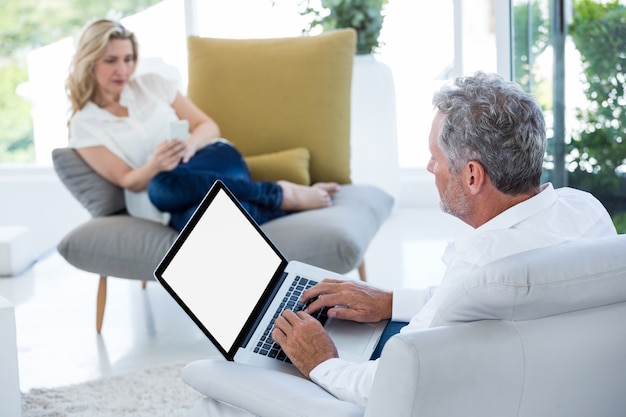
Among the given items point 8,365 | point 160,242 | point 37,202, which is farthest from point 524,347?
point 37,202

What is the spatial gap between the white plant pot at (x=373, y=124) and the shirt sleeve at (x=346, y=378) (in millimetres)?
3545

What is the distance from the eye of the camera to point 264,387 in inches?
62.9

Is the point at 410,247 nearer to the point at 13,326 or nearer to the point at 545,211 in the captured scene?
the point at 13,326

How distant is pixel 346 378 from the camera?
65.8 inches

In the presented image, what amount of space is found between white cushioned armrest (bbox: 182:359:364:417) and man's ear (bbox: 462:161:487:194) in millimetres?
443

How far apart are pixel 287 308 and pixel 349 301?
14 centimetres

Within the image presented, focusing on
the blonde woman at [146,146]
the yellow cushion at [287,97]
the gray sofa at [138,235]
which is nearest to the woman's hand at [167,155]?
the blonde woman at [146,146]

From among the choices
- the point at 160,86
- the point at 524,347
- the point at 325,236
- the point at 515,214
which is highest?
the point at 160,86

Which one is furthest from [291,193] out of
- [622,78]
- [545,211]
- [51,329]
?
[545,211]

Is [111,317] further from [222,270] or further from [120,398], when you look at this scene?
[222,270]

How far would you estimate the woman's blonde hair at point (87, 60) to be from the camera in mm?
3598

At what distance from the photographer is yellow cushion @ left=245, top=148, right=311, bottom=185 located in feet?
12.4

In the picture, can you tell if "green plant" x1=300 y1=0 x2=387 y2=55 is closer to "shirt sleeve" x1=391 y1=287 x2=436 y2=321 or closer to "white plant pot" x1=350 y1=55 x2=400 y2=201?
"white plant pot" x1=350 y1=55 x2=400 y2=201

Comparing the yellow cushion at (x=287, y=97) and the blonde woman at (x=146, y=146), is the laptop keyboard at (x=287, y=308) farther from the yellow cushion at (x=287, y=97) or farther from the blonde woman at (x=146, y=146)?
the yellow cushion at (x=287, y=97)
